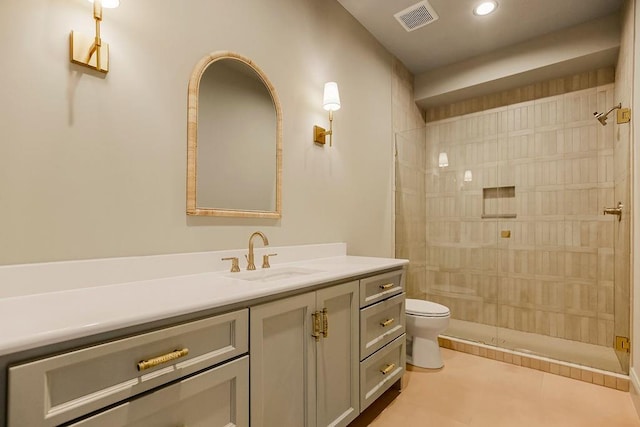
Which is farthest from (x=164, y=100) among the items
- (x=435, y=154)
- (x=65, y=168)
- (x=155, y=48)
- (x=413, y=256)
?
(x=435, y=154)

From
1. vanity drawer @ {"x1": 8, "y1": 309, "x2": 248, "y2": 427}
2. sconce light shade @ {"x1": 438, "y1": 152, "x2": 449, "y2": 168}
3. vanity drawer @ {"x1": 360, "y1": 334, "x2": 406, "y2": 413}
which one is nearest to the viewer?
vanity drawer @ {"x1": 8, "y1": 309, "x2": 248, "y2": 427}

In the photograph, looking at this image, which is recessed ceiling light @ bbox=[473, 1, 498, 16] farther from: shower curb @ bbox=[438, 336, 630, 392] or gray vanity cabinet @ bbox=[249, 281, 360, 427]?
shower curb @ bbox=[438, 336, 630, 392]

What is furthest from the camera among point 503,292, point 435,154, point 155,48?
point 435,154

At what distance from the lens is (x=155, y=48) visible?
1.38 metres

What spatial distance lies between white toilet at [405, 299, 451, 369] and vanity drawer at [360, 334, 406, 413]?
38cm

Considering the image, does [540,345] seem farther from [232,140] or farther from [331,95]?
[232,140]

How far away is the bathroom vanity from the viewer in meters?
0.69

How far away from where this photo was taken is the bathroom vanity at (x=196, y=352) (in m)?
0.69

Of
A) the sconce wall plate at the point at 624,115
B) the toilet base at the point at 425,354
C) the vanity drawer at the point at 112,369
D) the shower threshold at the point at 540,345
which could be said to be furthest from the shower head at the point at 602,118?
the vanity drawer at the point at 112,369

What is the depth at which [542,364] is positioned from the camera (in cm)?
243

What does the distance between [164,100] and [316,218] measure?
45.4 inches

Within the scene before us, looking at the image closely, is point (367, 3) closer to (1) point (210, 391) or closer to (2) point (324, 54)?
(2) point (324, 54)

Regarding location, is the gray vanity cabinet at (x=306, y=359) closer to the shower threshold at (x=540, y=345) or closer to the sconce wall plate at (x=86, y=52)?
the sconce wall plate at (x=86, y=52)

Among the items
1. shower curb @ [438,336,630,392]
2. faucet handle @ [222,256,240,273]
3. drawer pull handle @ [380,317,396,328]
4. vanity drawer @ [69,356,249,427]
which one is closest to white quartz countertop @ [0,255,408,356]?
faucet handle @ [222,256,240,273]
